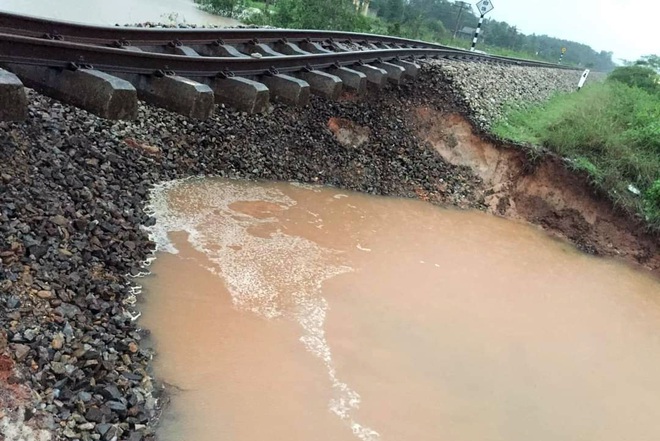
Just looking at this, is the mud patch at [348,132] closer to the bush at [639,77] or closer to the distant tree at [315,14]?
the distant tree at [315,14]

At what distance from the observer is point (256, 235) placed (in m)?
5.50

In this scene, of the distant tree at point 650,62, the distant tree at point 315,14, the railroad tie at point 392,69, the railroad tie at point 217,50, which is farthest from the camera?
the distant tree at point 650,62

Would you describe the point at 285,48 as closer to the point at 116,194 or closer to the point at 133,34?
the point at 133,34

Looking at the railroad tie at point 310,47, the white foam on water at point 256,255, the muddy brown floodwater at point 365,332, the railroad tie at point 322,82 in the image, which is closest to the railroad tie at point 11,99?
the muddy brown floodwater at point 365,332

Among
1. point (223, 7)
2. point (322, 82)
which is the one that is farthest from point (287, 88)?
point (223, 7)

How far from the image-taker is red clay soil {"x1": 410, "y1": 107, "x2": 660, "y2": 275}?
9172 mm

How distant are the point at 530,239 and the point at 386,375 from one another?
516 cm

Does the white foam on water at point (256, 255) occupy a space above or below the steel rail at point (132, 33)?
below

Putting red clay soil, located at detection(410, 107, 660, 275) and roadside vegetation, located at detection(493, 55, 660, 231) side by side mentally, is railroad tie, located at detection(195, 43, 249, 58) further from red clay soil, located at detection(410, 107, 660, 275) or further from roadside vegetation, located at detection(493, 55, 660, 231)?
roadside vegetation, located at detection(493, 55, 660, 231)

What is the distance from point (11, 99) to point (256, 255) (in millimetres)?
2501

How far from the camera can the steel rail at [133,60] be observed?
3695 mm

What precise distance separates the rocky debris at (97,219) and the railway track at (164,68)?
1.83 ft

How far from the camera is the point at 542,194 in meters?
9.54

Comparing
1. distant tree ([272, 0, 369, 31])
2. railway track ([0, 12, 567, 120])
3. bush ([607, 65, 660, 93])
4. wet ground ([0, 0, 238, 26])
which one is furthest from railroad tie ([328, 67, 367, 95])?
bush ([607, 65, 660, 93])
